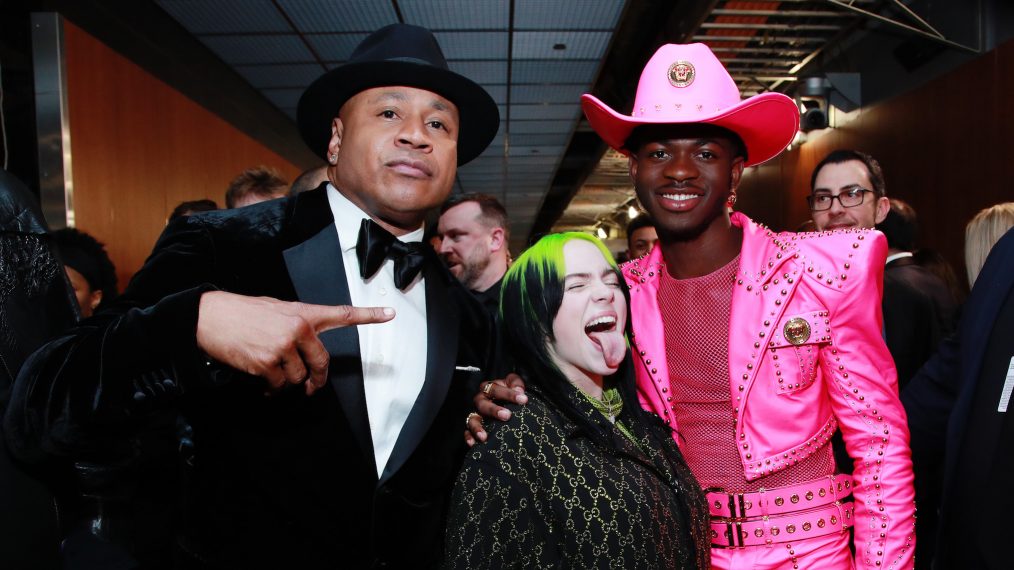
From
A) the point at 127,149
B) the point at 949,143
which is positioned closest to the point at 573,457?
the point at 127,149

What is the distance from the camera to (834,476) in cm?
164

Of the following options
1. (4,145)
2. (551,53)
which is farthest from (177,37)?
(551,53)

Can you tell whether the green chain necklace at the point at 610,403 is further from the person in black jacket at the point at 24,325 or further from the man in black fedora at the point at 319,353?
the person in black jacket at the point at 24,325

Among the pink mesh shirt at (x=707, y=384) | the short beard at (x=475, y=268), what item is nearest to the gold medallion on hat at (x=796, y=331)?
the pink mesh shirt at (x=707, y=384)

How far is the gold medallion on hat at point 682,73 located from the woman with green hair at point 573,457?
450 millimetres

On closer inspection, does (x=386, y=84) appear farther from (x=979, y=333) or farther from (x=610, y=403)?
(x=979, y=333)

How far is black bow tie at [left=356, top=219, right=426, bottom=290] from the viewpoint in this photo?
148cm

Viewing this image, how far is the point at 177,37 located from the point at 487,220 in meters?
3.24

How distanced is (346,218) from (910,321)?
242 centimetres

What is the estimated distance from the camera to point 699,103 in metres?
1.72

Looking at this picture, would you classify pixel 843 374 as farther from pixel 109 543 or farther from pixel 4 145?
pixel 4 145

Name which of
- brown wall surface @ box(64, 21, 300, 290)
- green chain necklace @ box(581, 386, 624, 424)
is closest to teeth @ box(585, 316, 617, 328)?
green chain necklace @ box(581, 386, 624, 424)

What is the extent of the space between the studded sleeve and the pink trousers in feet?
0.15

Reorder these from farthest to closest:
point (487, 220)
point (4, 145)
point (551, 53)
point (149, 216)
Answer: point (551, 53), point (149, 216), point (487, 220), point (4, 145)
